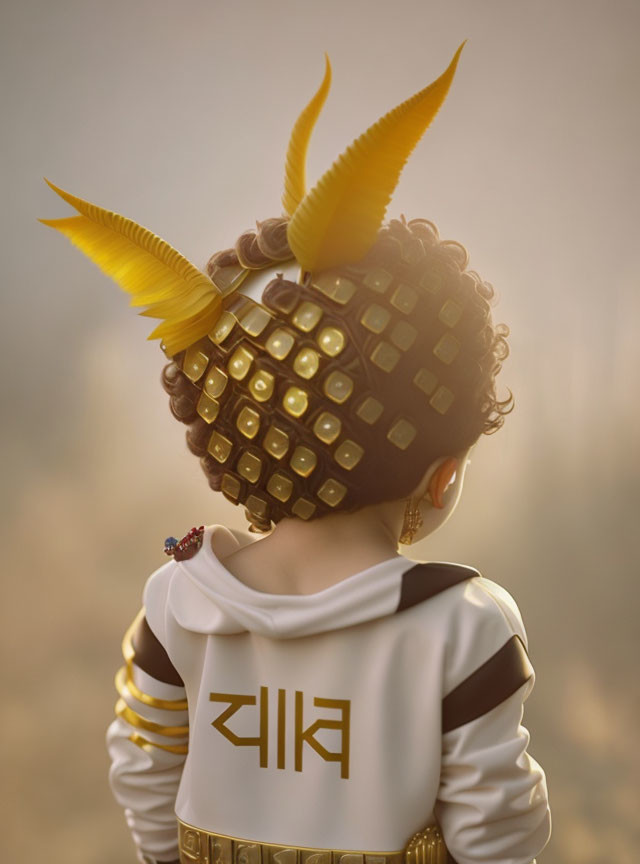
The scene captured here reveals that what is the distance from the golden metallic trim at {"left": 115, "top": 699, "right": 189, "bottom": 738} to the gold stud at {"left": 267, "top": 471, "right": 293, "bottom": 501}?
1.19 ft

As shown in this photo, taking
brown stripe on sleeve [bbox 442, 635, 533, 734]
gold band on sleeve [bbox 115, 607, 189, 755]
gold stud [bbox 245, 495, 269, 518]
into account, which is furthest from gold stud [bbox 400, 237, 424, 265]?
gold band on sleeve [bbox 115, 607, 189, 755]

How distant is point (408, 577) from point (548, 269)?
1.11 m

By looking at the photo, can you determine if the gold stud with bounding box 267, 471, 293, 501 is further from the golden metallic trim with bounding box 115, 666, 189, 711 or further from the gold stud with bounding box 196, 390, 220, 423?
the golden metallic trim with bounding box 115, 666, 189, 711

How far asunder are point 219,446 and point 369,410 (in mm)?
197

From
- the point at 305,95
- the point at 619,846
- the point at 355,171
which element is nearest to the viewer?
the point at 355,171

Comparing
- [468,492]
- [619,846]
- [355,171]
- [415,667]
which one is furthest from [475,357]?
[619,846]

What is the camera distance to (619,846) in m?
2.02

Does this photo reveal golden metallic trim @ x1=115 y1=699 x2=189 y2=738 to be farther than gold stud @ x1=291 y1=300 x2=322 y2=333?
Yes

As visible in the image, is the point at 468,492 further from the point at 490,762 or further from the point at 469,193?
the point at 490,762

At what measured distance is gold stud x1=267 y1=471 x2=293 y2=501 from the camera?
1146 mm

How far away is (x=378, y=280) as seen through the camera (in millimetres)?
1100

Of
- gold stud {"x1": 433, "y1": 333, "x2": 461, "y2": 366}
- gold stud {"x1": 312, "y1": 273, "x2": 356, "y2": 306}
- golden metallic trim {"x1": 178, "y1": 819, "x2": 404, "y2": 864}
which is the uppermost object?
gold stud {"x1": 312, "y1": 273, "x2": 356, "y2": 306}

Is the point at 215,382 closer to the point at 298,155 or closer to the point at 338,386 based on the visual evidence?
the point at 338,386

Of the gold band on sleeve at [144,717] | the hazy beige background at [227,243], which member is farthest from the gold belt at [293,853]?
the hazy beige background at [227,243]
